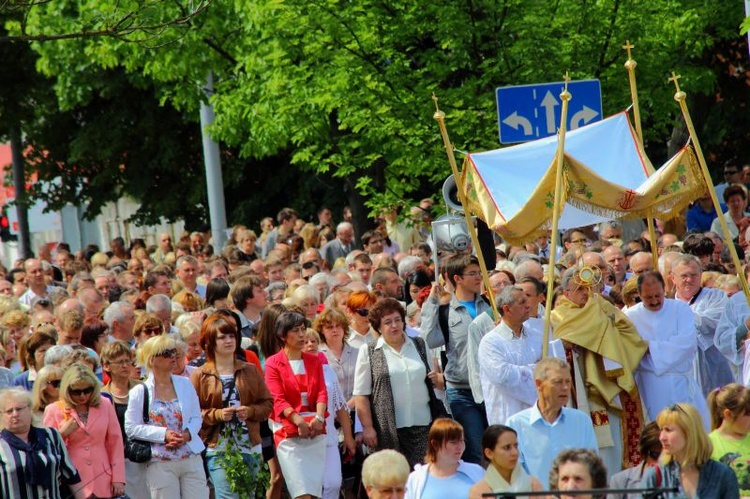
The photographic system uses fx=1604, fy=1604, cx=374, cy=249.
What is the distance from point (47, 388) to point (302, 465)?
191 centimetres

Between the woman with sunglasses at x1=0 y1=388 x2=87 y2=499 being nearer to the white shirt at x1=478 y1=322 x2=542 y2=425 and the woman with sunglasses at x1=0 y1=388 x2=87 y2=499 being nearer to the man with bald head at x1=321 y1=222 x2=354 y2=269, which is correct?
the white shirt at x1=478 y1=322 x2=542 y2=425

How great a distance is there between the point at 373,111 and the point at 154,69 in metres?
6.66

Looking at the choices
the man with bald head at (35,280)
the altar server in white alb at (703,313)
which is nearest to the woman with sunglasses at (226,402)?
the altar server in white alb at (703,313)

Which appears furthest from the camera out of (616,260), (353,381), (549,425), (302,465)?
(616,260)

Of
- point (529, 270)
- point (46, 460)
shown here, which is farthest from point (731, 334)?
point (46, 460)

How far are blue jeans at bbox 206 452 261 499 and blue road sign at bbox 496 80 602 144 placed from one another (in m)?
3.97

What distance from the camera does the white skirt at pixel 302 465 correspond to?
11414 millimetres

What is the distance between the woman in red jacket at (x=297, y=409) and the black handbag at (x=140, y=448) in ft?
3.48

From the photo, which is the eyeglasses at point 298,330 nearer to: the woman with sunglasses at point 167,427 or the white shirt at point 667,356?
the woman with sunglasses at point 167,427

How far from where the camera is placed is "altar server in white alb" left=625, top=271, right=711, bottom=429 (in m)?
11.2

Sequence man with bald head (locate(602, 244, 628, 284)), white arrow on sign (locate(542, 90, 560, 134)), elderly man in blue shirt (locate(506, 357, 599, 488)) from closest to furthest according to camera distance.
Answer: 1. elderly man in blue shirt (locate(506, 357, 599, 488))
2. white arrow on sign (locate(542, 90, 560, 134))
3. man with bald head (locate(602, 244, 628, 284))

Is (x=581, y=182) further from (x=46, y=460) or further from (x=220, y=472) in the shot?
(x=46, y=460)

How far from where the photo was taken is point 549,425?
941 cm

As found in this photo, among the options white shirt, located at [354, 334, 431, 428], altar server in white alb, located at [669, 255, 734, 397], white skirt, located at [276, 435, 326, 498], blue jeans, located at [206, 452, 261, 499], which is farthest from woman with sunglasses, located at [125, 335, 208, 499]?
altar server in white alb, located at [669, 255, 734, 397]
